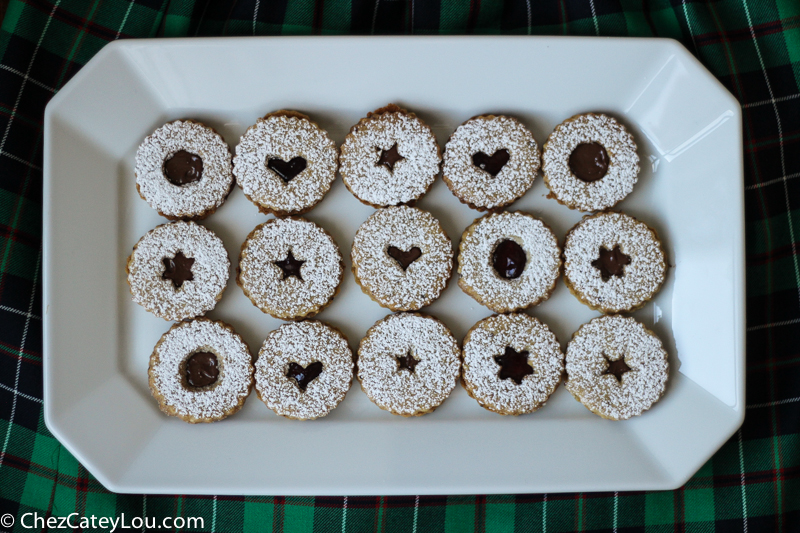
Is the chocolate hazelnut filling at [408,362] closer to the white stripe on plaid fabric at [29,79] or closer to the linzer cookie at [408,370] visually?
the linzer cookie at [408,370]

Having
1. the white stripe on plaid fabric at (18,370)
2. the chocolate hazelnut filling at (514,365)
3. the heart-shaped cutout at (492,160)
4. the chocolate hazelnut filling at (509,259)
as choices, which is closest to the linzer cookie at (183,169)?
the white stripe on plaid fabric at (18,370)

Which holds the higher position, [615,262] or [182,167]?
[182,167]

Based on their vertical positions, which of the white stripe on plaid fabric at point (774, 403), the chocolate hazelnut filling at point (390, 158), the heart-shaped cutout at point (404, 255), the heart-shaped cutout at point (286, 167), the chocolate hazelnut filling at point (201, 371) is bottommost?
the white stripe on plaid fabric at point (774, 403)

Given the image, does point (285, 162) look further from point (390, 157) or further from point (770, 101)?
point (770, 101)

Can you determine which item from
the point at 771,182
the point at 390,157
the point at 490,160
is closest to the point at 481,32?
the point at 490,160

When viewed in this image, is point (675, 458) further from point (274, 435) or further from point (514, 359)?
point (274, 435)
